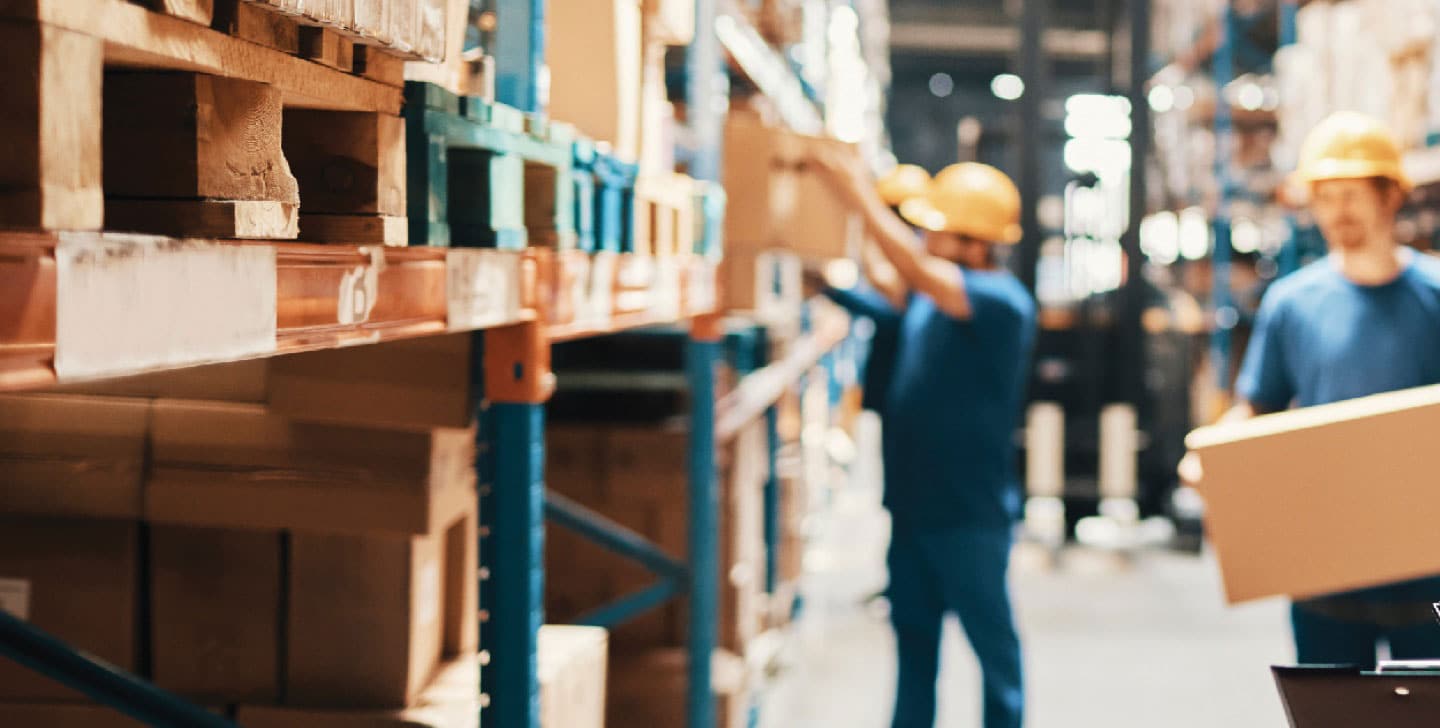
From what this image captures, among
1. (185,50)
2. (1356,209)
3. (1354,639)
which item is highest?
(1356,209)

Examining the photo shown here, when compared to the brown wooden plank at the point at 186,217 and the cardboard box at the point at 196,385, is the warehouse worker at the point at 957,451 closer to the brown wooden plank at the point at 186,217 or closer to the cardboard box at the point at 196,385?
the cardboard box at the point at 196,385

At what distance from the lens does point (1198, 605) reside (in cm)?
852

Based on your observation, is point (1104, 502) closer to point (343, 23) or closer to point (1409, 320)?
point (1409, 320)

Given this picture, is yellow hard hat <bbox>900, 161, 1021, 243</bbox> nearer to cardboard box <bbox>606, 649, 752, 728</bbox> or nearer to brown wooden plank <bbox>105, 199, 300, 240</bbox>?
cardboard box <bbox>606, 649, 752, 728</bbox>

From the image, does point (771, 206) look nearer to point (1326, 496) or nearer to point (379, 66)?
point (1326, 496)

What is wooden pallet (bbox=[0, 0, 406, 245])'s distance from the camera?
97cm

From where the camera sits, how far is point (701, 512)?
436cm

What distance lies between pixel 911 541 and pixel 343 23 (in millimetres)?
3907

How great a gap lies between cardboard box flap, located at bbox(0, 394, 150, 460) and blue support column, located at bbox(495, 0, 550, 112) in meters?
0.84

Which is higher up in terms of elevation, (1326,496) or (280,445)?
(280,445)

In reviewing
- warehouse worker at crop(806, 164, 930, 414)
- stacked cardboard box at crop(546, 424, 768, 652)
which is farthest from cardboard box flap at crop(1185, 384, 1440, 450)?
warehouse worker at crop(806, 164, 930, 414)

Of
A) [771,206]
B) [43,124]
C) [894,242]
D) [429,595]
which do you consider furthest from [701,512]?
[43,124]

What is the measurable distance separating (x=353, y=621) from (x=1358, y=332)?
275cm

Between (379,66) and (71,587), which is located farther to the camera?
(71,587)
